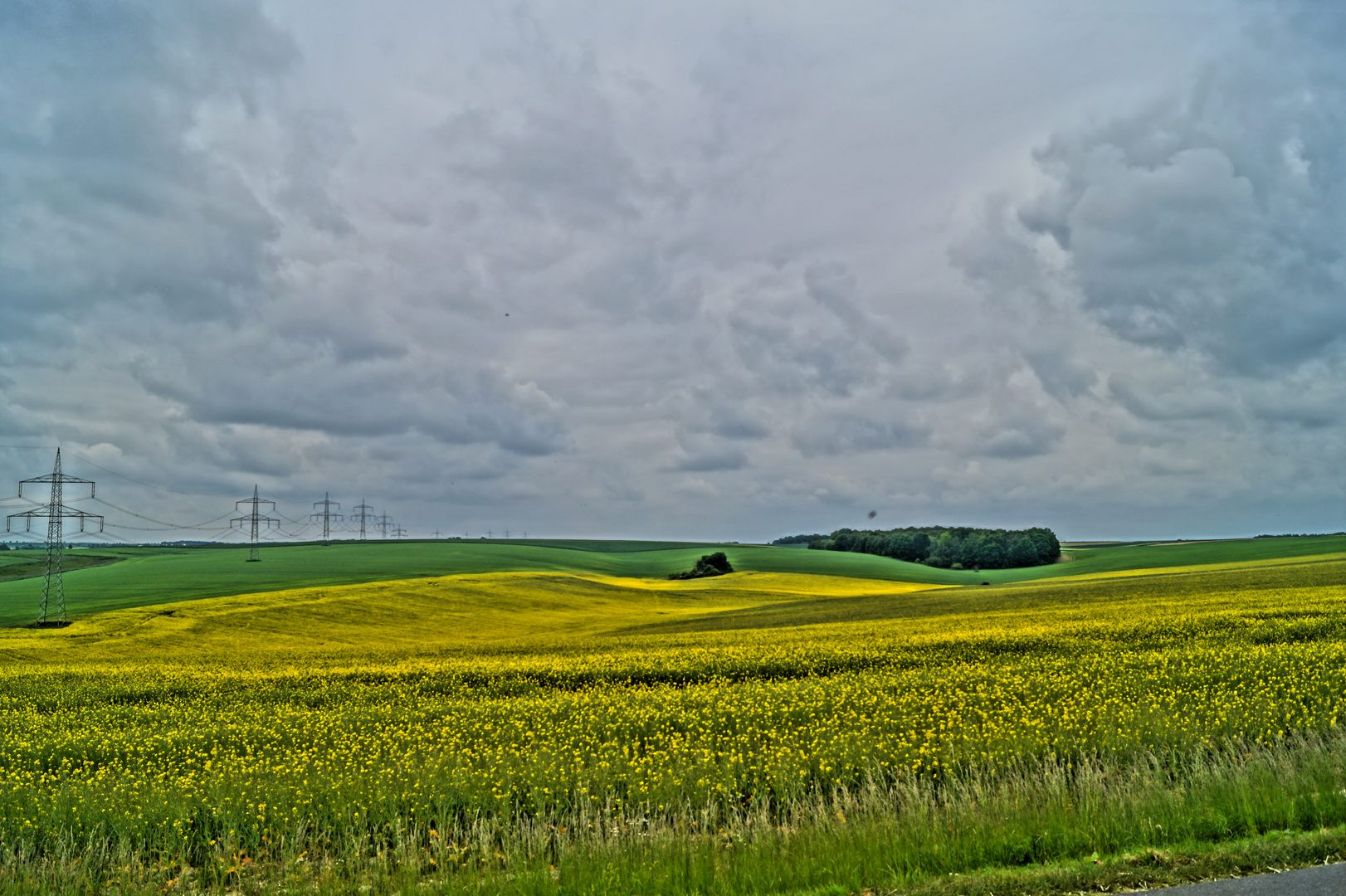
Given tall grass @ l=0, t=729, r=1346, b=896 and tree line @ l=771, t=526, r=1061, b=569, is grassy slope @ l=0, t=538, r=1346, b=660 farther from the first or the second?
Result: tree line @ l=771, t=526, r=1061, b=569

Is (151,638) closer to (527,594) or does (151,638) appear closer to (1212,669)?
(527,594)

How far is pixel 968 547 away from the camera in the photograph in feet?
423

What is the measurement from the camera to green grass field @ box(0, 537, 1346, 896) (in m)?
7.78

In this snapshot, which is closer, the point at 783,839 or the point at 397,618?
the point at 783,839

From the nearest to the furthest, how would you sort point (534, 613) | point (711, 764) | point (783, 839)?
point (783, 839)
point (711, 764)
point (534, 613)

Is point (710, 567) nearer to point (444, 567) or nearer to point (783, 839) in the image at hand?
point (444, 567)

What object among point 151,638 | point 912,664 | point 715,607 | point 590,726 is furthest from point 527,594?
point 590,726

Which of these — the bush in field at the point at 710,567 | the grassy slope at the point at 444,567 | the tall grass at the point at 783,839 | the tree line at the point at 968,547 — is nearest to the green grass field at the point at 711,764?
the tall grass at the point at 783,839

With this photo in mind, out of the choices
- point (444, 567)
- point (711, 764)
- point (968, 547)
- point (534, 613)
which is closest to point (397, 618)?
point (534, 613)

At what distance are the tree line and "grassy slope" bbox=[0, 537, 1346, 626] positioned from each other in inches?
286

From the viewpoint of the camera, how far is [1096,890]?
661 cm

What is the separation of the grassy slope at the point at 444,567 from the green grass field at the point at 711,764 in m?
47.1

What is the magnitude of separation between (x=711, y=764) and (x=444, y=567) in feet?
320

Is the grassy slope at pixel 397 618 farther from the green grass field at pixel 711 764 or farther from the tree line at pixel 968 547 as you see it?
the tree line at pixel 968 547
